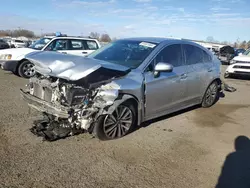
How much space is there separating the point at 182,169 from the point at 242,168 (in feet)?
2.92

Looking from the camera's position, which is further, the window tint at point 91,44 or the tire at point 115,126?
the window tint at point 91,44

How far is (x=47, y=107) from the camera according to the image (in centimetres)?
399

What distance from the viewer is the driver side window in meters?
4.75

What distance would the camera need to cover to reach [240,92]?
31.5ft

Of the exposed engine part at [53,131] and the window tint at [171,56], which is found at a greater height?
the window tint at [171,56]

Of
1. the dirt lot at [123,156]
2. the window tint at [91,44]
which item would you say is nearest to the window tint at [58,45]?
the window tint at [91,44]

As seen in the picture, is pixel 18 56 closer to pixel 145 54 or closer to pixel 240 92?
pixel 145 54

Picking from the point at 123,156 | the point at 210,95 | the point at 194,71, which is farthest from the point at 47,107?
the point at 210,95

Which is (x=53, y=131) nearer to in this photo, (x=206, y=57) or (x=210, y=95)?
(x=206, y=57)

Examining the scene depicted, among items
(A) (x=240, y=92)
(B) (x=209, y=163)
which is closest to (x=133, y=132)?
(B) (x=209, y=163)

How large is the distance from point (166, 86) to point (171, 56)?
717mm

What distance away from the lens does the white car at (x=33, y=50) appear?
9797 millimetres

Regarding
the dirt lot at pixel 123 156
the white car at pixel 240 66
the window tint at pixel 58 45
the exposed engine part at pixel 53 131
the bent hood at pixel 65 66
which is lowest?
the dirt lot at pixel 123 156

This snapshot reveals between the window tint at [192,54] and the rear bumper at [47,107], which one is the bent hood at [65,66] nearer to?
the rear bumper at [47,107]
